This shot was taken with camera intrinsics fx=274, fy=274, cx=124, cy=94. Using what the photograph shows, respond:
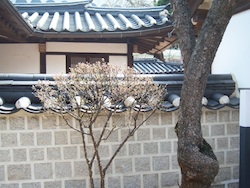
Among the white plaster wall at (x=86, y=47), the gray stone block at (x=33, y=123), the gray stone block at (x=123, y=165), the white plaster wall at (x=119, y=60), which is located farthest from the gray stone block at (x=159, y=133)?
the white plaster wall at (x=86, y=47)

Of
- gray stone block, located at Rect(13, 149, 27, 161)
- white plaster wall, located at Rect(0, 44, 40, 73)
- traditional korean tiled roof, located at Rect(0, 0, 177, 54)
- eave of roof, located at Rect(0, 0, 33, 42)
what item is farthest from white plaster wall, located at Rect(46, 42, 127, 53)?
gray stone block, located at Rect(13, 149, 27, 161)

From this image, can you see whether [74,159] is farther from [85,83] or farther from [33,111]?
[85,83]

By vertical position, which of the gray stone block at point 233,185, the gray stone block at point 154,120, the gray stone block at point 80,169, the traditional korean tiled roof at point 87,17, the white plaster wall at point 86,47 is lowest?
the gray stone block at point 233,185

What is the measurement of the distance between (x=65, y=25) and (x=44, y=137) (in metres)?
4.11

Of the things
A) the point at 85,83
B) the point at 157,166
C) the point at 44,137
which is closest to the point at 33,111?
the point at 44,137

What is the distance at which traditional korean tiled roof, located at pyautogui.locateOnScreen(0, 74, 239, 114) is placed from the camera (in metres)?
3.58

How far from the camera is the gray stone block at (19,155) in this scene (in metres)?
3.73

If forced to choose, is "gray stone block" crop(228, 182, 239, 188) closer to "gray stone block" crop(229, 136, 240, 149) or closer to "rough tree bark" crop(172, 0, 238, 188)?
"gray stone block" crop(229, 136, 240, 149)

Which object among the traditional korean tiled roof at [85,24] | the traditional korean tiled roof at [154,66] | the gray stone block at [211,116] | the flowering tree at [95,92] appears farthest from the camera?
the traditional korean tiled roof at [154,66]

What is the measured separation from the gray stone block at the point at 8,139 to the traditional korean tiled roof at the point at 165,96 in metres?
0.39

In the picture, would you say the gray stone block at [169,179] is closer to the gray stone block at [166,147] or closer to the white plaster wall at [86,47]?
the gray stone block at [166,147]

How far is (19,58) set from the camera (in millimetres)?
7824

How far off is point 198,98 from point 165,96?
1428mm

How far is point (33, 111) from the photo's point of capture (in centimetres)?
355
